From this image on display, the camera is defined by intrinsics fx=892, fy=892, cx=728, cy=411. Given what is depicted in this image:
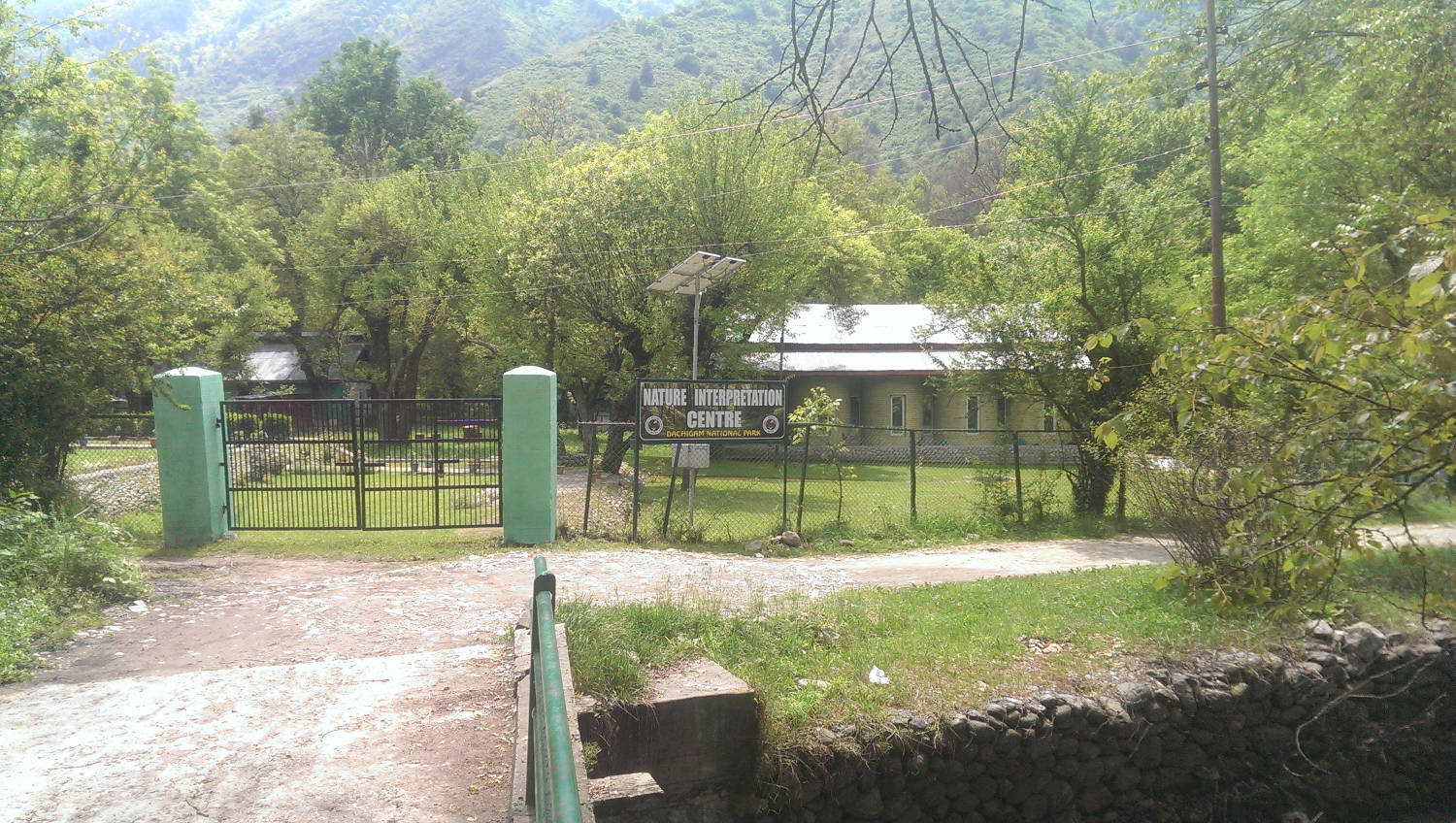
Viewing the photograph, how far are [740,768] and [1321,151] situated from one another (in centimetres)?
1757

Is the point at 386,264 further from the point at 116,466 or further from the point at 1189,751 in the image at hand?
the point at 1189,751

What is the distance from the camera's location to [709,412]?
14.0m

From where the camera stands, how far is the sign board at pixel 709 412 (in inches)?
542

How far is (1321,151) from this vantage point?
17.3 m

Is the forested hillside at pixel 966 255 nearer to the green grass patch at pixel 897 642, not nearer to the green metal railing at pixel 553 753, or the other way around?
the green grass patch at pixel 897 642

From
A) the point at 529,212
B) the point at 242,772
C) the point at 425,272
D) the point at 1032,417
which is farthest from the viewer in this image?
the point at 425,272

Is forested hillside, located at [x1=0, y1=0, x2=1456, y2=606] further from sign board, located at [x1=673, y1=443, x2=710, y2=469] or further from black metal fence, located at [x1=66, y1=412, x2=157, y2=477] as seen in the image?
sign board, located at [x1=673, y1=443, x2=710, y2=469]

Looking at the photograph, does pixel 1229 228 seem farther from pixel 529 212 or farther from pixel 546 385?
pixel 546 385

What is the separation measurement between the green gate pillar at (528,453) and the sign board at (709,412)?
57.3 inches

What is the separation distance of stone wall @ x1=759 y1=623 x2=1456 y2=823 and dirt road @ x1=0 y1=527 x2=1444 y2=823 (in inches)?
95.5

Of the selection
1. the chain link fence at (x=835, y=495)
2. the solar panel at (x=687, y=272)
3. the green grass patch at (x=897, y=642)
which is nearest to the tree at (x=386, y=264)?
the chain link fence at (x=835, y=495)

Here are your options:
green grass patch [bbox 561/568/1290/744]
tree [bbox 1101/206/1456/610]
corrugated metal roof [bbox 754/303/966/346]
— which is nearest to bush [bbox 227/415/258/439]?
green grass patch [bbox 561/568/1290/744]

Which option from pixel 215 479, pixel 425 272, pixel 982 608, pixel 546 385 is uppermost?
pixel 425 272

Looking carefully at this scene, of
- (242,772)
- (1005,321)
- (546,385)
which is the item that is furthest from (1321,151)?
(242,772)
